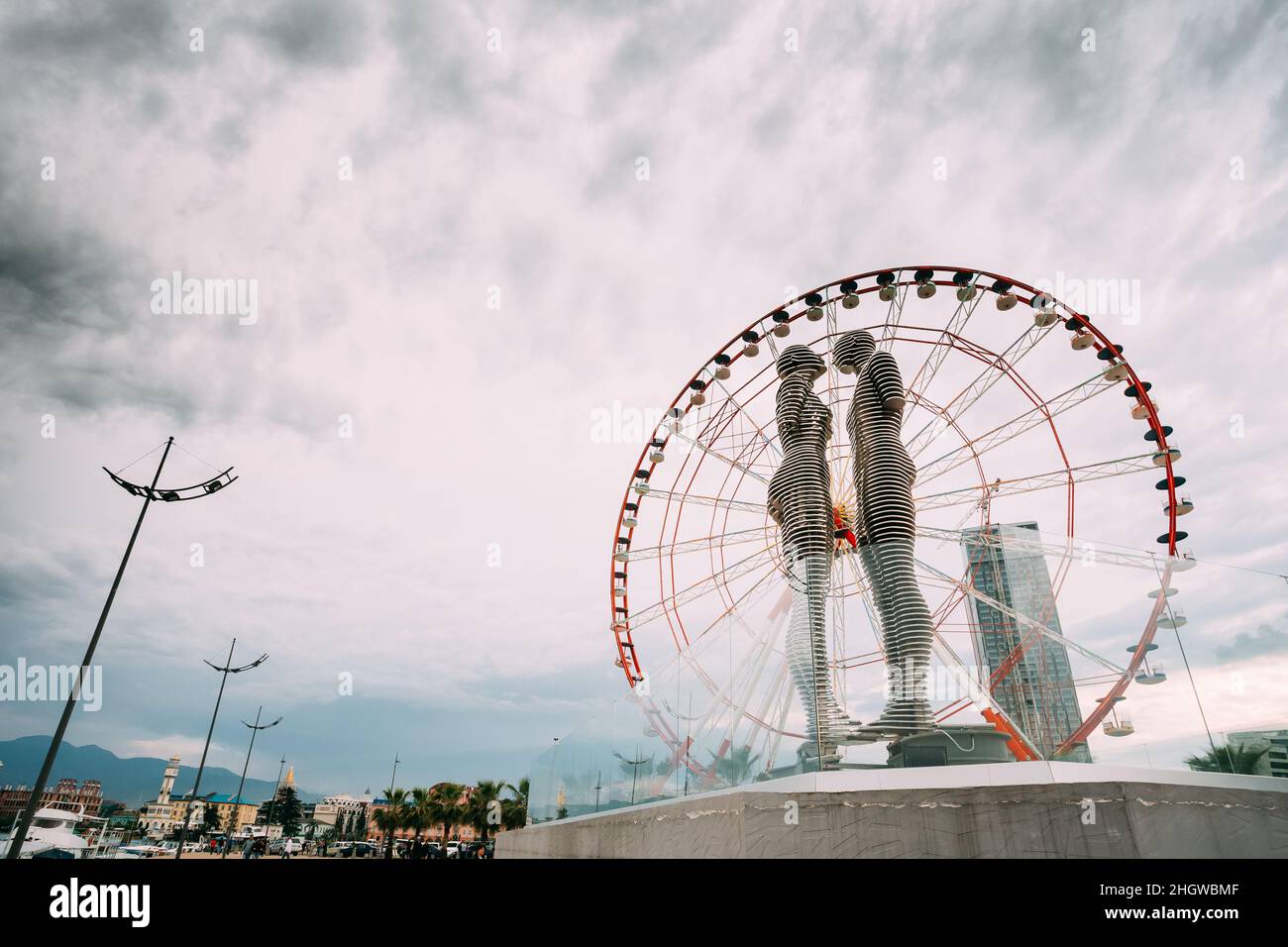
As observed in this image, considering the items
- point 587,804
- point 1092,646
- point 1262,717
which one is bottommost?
point 587,804

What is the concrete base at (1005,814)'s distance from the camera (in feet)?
25.0

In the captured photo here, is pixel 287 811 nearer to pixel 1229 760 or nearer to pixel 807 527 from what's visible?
pixel 807 527

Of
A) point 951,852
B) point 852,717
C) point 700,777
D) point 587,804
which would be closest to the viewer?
point 951,852

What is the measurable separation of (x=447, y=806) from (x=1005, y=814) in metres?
55.0

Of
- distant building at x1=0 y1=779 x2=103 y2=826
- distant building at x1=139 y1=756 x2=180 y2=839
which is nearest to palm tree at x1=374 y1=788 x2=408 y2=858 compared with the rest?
distant building at x1=0 y1=779 x2=103 y2=826

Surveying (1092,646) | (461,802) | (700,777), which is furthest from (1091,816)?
(461,802)

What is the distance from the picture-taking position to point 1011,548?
1414 centimetres

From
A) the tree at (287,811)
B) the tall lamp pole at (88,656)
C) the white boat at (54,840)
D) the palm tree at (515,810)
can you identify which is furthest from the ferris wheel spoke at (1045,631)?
the tree at (287,811)

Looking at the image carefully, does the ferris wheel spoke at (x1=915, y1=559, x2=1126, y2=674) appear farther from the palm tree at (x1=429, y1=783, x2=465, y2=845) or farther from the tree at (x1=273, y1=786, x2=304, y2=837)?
the tree at (x1=273, y1=786, x2=304, y2=837)

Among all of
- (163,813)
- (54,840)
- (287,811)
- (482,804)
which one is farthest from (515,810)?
(163,813)

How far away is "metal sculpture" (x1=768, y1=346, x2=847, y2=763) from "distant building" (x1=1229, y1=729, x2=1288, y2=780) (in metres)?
5.49

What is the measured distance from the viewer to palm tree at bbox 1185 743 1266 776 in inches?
364

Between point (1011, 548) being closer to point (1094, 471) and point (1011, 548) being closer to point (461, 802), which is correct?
point (1094, 471)

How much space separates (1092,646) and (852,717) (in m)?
4.48
